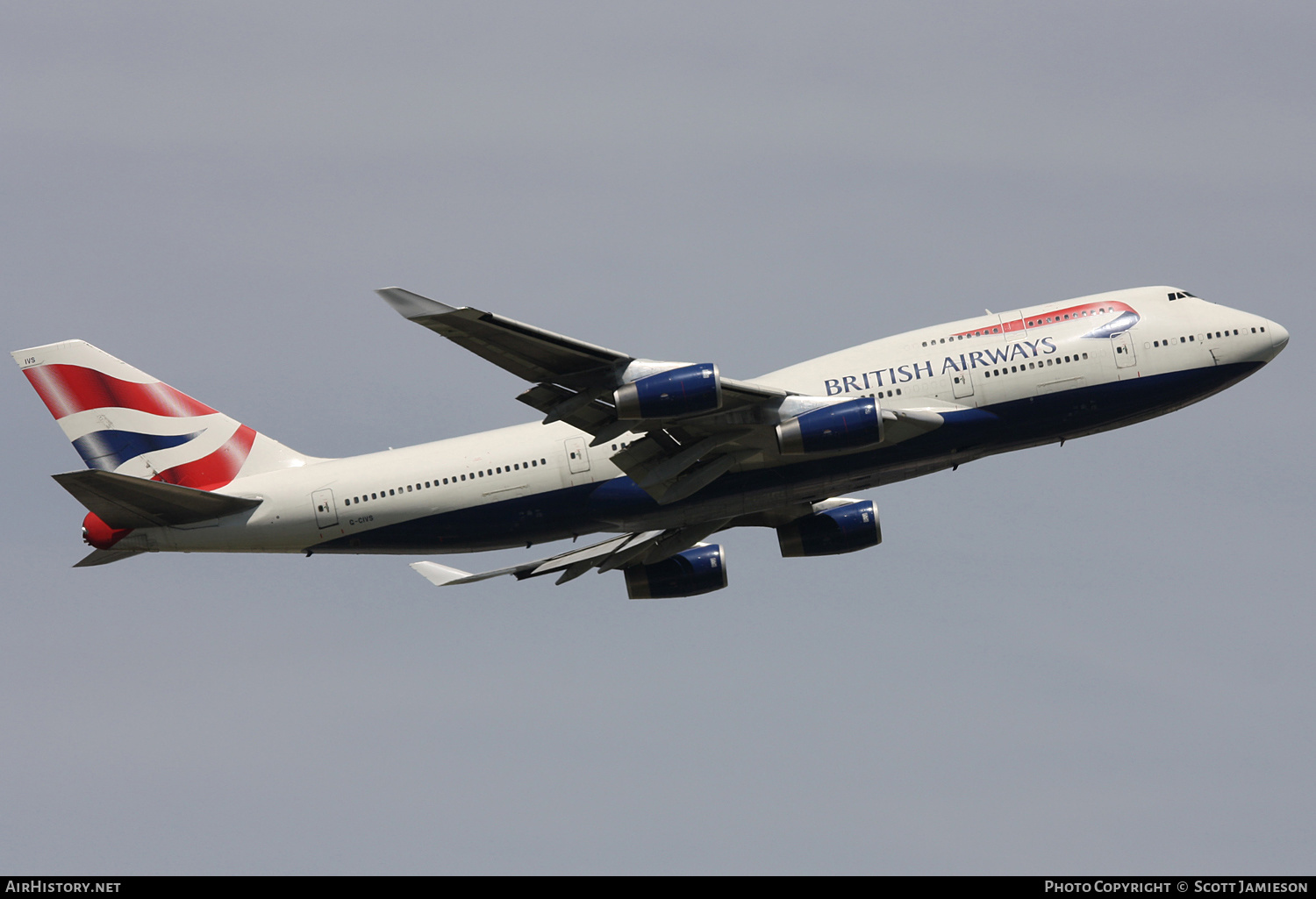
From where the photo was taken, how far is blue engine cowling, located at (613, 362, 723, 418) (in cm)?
3906

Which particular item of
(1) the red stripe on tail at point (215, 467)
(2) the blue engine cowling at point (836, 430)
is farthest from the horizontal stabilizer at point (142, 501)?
(2) the blue engine cowling at point (836, 430)

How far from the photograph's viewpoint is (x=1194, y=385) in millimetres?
43844

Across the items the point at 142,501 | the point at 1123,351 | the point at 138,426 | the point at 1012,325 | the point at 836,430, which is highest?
the point at 138,426

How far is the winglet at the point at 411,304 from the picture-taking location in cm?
Answer: 3497

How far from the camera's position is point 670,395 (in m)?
39.2

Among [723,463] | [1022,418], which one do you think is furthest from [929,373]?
[723,463]

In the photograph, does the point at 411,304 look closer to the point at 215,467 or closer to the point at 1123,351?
the point at 215,467

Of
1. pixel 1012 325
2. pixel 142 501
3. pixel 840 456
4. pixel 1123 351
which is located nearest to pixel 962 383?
pixel 1012 325

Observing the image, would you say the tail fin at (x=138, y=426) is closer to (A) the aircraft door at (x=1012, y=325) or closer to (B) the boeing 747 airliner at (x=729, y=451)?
(B) the boeing 747 airliner at (x=729, y=451)

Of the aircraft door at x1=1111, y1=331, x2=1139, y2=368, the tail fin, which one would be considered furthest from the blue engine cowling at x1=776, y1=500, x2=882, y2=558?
the tail fin

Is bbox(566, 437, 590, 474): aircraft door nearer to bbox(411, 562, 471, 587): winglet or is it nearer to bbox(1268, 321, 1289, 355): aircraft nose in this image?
bbox(411, 562, 471, 587): winglet

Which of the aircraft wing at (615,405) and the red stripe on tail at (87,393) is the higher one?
the red stripe on tail at (87,393)

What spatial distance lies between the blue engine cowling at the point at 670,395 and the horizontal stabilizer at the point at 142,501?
1308cm

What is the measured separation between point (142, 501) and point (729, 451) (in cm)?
1747
